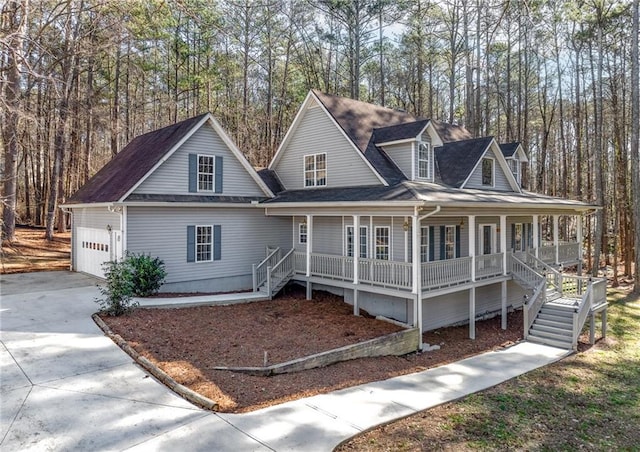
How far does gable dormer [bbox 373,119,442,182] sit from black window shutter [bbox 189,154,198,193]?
7119 millimetres

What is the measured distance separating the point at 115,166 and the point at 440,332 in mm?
15511

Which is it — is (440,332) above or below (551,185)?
below

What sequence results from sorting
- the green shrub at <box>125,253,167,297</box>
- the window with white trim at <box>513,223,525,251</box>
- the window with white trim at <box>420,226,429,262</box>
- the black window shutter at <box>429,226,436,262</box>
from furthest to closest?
the window with white trim at <box>513,223,525,251</box> < the black window shutter at <box>429,226,436,262</box> < the window with white trim at <box>420,226,429,262</box> < the green shrub at <box>125,253,167,297</box>

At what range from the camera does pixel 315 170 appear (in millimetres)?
18047

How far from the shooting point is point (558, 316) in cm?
1401

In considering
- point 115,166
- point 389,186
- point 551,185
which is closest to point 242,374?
point 389,186

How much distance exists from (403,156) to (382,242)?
3498 millimetres

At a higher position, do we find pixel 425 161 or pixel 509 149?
pixel 509 149

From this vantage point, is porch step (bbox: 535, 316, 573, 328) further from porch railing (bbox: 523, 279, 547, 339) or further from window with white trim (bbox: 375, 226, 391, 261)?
window with white trim (bbox: 375, 226, 391, 261)

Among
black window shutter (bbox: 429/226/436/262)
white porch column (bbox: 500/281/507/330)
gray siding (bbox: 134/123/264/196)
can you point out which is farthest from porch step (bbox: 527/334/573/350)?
gray siding (bbox: 134/123/264/196)

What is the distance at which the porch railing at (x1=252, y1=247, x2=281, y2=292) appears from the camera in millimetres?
16609

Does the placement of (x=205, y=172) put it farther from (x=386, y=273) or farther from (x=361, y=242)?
(x=386, y=273)

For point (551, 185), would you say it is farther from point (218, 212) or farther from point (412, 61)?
point (218, 212)

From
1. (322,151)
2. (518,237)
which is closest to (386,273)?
(322,151)
